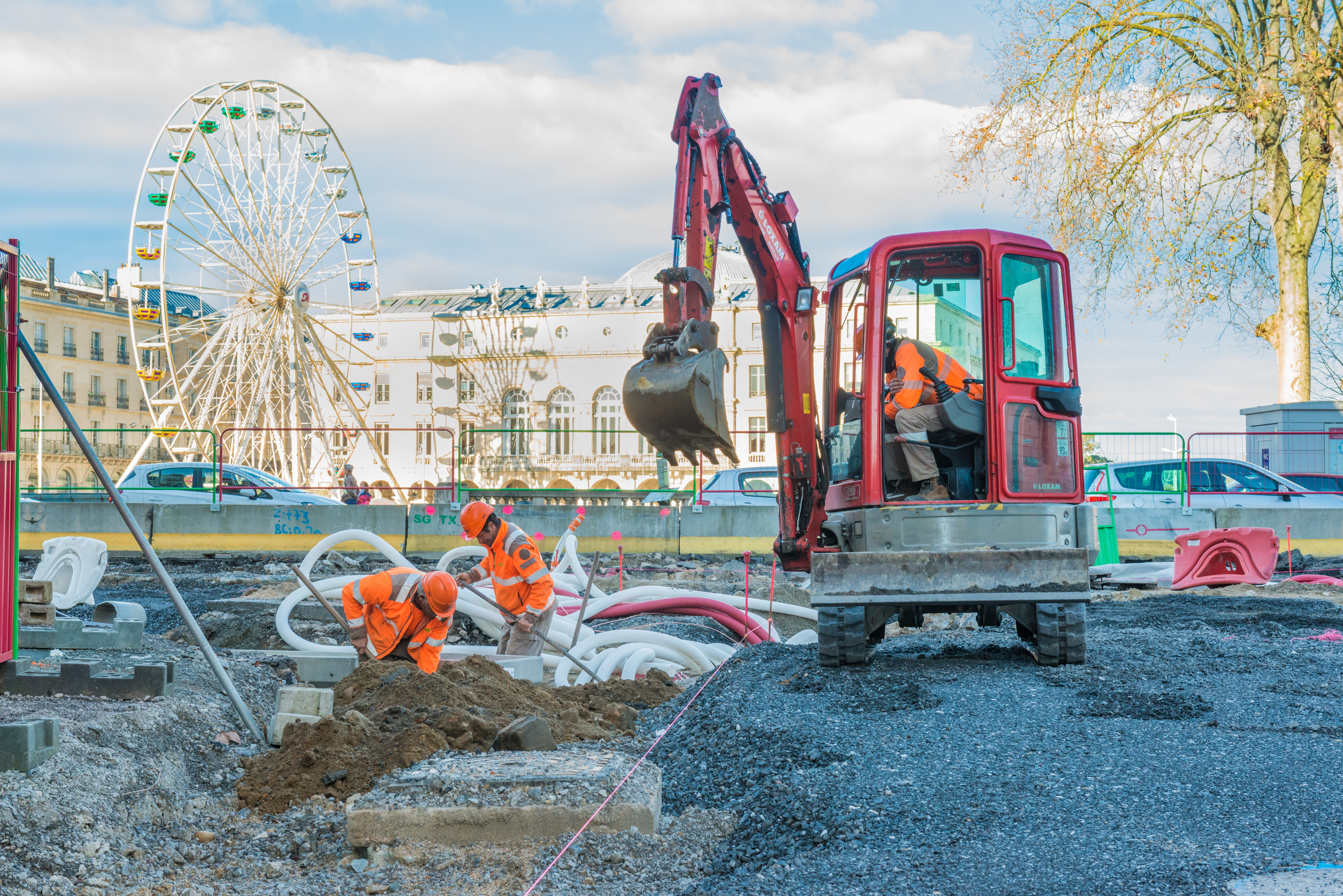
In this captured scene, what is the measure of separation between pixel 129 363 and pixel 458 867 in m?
70.9

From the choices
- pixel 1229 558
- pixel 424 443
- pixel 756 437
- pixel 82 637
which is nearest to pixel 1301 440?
pixel 1229 558

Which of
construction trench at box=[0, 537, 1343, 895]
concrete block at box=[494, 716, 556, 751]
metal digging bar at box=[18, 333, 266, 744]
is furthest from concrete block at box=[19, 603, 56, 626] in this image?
concrete block at box=[494, 716, 556, 751]

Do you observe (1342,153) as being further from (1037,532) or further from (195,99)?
(195,99)

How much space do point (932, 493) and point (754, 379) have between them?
51187mm

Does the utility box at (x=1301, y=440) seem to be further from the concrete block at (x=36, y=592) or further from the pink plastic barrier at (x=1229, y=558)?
the concrete block at (x=36, y=592)

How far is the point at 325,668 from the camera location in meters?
7.19

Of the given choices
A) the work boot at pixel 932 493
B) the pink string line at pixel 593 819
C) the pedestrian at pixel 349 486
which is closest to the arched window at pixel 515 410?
the pedestrian at pixel 349 486

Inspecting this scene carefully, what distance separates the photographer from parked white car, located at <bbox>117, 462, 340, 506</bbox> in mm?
18062

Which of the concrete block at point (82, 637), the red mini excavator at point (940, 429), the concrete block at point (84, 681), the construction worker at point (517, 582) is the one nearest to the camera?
the concrete block at point (84, 681)

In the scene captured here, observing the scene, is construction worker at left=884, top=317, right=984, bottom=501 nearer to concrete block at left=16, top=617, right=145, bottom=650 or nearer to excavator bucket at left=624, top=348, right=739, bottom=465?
excavator bucket at left=624, top=348, right=739, bottom=465

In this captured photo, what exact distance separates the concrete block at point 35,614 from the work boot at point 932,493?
4.93 meters

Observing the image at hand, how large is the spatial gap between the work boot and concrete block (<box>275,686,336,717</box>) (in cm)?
344

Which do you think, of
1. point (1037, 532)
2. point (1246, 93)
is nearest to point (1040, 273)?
point (1037, 532)

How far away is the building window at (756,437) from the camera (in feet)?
148
